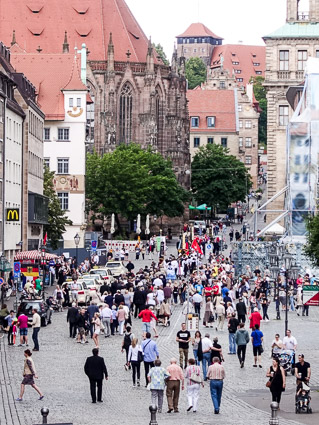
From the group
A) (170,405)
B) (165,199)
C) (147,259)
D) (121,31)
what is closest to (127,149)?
(165,199)

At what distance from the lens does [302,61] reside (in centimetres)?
10062

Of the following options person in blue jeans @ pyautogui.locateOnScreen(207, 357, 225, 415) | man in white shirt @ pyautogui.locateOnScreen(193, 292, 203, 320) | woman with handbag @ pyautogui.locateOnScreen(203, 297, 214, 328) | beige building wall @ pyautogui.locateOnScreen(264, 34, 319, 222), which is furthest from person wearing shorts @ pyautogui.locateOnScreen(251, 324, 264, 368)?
beige building wall @ pyautogui.locateOnScreen(264, 34, 319, 222)

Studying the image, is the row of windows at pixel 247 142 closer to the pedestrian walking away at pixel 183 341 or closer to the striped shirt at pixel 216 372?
the pedestrian walking away at pixel 183 341

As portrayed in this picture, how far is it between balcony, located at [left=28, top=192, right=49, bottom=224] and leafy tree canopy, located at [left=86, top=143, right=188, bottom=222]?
30.1 metres

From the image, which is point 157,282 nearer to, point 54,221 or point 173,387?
point 173,387

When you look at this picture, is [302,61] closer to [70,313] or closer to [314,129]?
[314,129]

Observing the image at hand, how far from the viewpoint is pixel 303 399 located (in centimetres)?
2756

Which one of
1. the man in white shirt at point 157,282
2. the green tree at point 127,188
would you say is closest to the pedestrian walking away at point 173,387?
the man in white shirt at point 157,282

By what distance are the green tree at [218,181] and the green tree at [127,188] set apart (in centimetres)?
2193

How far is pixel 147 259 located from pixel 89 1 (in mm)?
55494

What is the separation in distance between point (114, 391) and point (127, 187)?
83.0 metres

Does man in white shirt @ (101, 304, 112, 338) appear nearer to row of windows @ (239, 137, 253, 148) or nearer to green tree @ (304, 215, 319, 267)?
green tree @ (304, 215, 319, 267)

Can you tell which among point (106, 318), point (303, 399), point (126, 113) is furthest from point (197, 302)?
point (126, 113)

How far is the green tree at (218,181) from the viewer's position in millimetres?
142675
